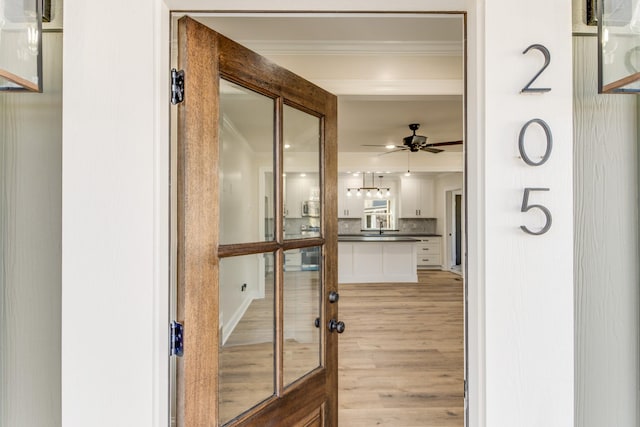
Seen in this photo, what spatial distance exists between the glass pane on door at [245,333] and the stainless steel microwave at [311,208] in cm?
34

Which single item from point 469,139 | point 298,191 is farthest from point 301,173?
point 469,139

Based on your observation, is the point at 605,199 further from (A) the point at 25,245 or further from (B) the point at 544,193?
(A) the point at 25,245

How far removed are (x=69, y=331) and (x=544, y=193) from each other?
1.37m

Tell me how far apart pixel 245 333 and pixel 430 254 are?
8587mm

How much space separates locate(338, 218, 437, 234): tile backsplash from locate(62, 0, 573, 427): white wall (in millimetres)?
8590

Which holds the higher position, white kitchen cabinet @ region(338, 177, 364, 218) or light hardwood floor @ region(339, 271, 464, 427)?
white kitchen cabinet @ region(338, 177, 364, 218)

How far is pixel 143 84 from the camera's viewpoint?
0.96 m

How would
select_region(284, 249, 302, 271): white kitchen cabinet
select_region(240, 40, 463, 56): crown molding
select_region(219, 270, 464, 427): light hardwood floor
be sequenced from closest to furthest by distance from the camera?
select_region(219, 270, 464, 427): light hardwood floor → select_region(284, 249, 302, 271): white kitchen cabinet → select_region(240, 40, 463, 56): crown molding

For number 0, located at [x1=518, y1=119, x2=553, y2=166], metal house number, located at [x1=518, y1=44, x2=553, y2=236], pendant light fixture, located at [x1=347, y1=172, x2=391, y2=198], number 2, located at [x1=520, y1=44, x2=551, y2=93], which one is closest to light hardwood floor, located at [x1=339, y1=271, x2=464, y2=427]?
metal house number, located at [x1=518, y1=44, x2=553, y2=236]

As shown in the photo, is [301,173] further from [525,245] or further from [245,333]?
[525,245]

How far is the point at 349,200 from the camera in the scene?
941 cm

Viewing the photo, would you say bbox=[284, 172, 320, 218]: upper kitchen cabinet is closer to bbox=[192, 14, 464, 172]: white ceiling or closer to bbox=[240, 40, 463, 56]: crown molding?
bbox=[192, 14, 464, 172]: white ceiling

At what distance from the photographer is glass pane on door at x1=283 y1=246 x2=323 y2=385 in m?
1.47

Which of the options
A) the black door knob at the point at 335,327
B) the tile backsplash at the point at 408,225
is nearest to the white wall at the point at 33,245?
the black door knob at the point at 335,327
